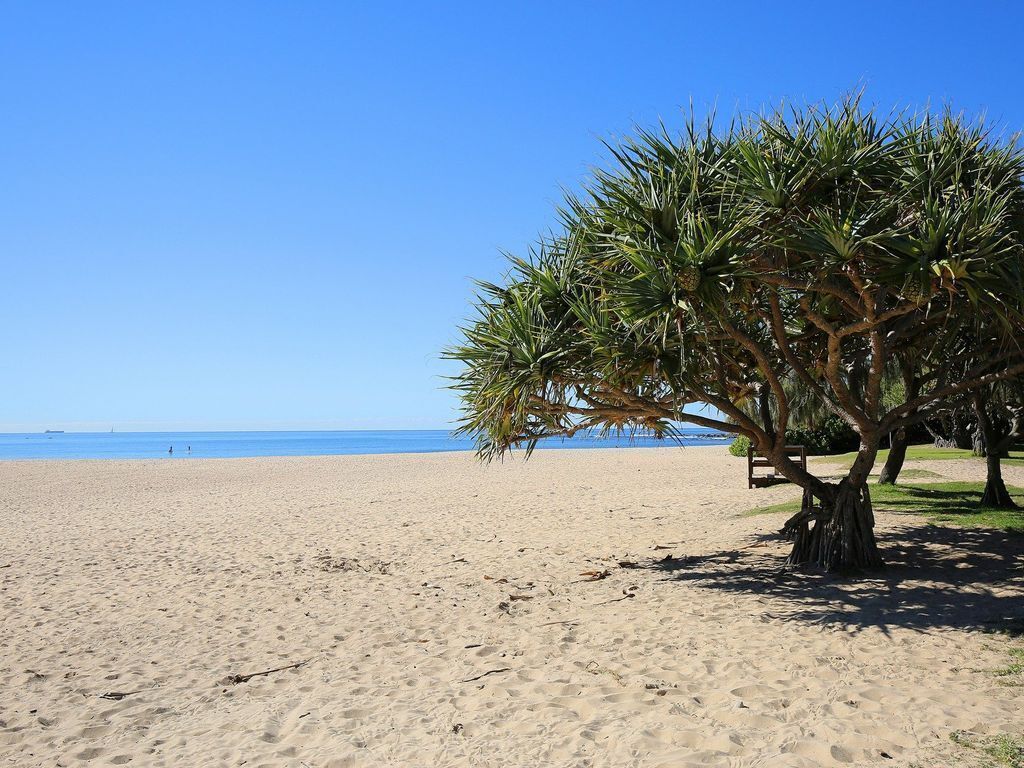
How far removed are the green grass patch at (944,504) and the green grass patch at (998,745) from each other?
7.16 meters

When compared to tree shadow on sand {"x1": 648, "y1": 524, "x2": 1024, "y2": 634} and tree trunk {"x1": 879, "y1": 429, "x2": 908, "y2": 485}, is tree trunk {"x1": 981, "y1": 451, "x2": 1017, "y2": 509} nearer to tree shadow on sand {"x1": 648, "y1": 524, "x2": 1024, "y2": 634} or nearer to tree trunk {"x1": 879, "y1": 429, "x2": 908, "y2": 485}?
tree shadow on sand {"x1": 648, "y1": 524, "x2": 1024, "y2": 634}

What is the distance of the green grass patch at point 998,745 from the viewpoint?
389 centimetres

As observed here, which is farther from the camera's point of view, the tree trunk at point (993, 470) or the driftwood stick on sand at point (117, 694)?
the tree trunk at point (993, 470)

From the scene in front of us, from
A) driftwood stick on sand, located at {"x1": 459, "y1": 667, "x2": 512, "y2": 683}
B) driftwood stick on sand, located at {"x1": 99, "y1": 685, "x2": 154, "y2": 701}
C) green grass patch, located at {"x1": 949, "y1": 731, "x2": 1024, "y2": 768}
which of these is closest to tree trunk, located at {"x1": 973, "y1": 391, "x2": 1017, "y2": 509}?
green grass patch, located at {"x1": 949, "y1": 731, "x2": 1024, "y2": 768}

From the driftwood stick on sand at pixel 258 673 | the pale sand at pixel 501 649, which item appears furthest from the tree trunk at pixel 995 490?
the driftwood stick on sand at pixel 258 673

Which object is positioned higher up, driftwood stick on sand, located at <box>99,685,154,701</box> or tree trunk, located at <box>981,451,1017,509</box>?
tree trunk, located at <box>981,451,1017,509</box>

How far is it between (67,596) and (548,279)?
6846mm

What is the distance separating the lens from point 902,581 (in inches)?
321

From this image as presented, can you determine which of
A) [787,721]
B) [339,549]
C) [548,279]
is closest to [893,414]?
[548,279]

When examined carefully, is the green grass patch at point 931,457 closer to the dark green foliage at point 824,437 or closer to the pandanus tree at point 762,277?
the dark green foliage at point 824,437

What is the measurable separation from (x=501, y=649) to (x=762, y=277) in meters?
4.18

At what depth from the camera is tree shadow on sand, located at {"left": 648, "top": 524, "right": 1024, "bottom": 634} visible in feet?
22.5

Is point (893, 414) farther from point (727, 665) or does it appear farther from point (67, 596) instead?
point (67, 596)

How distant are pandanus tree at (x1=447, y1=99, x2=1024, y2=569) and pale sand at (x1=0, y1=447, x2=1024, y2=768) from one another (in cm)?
181
